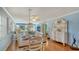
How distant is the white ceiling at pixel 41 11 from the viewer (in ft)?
7.25

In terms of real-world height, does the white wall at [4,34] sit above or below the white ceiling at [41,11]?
below

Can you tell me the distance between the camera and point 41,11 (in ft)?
7.44

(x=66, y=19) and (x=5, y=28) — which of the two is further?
(x=66, y=19)

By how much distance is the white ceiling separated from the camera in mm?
2211

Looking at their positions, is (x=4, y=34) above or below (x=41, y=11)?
below

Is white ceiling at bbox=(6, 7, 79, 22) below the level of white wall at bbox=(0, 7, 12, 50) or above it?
above
